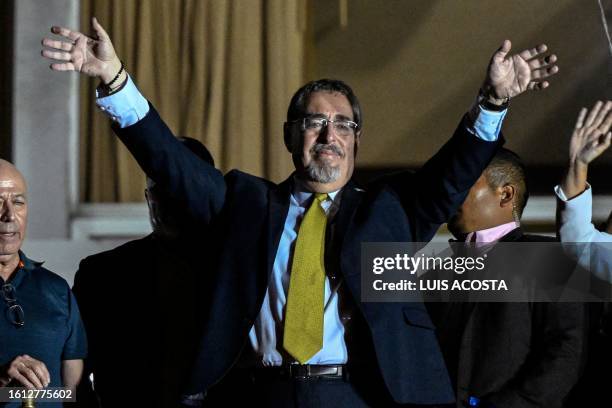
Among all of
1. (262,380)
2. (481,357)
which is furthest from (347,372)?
(481,357)

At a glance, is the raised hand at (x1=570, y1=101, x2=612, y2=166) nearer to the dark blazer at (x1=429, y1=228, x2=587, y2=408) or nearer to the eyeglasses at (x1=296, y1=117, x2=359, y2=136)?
the dark blazer at (x1=429, y1=228, x2=587, y2=408)

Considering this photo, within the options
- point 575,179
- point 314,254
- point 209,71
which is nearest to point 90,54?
point 314,254

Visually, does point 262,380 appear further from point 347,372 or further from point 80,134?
point 80,134

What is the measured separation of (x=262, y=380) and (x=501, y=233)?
981mm

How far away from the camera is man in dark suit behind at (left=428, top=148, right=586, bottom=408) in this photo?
276 cm

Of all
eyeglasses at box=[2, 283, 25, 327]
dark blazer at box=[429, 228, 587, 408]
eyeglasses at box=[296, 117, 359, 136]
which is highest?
eyeglasses at box=[296, 117, 359, 136]

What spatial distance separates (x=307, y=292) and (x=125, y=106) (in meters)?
0.60

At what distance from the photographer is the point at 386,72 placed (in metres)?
4.52

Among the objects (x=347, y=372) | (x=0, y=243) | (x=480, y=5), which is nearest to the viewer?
(x=347, y=372)

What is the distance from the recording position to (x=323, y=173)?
2.53 metres

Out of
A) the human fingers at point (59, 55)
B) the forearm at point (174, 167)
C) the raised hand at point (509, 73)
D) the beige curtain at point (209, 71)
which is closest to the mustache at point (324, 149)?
the forearm at point (174, 167)

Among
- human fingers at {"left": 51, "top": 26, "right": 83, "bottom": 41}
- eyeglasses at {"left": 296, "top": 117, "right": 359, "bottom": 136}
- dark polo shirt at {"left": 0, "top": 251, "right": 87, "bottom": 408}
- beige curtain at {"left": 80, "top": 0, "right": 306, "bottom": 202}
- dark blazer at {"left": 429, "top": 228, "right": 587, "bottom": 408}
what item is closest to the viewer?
human fingers at {"left": 51, "top": 26, "right": 83, "bottom": 41}

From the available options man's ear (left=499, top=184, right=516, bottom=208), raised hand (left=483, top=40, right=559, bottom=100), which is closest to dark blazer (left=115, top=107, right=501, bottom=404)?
raised hand (left=483, top=40, right=559, bottom=100)

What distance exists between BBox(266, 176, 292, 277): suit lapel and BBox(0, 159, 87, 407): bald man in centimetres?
56
